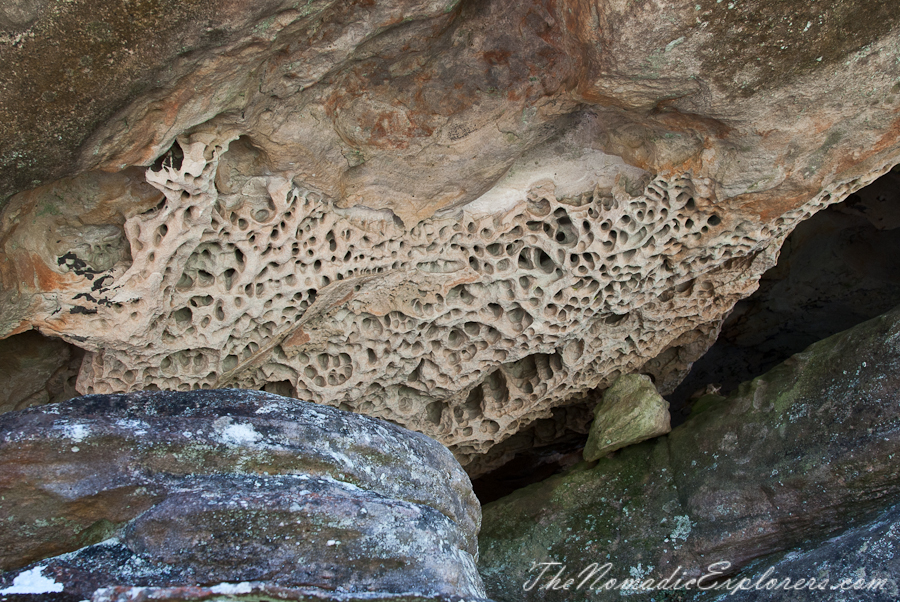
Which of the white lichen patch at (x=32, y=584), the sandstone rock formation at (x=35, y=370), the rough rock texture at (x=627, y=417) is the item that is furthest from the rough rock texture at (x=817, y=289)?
the white lichen patch at (x=32, y=584)

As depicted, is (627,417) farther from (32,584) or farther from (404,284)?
(32,584)

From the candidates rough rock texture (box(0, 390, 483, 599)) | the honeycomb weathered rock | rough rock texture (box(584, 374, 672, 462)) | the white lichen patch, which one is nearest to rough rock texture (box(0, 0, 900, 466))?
the honeycomb weathered rock

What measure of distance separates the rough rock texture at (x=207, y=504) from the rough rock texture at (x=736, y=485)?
1.43 meters

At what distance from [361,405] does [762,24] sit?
7.52 ft

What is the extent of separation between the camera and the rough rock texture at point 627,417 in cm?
343

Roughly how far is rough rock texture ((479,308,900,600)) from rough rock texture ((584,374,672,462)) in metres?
0.08

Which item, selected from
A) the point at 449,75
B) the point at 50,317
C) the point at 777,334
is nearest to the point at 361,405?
the point at 50,317

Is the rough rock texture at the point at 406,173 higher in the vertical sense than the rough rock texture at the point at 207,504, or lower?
higher

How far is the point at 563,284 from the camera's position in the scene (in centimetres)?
312

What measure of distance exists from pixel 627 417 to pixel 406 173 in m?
1.62

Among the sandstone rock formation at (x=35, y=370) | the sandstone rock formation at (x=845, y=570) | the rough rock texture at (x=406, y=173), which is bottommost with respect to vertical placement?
the sandstone rock formation at (x=845, y=570)

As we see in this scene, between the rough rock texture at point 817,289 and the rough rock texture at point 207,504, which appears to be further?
the rough rock texture at point 817,289

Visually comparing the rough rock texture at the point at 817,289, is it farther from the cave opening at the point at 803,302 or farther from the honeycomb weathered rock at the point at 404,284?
the honeycomb weathered rock at the point at 404,284

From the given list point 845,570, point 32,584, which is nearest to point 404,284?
point 32,584
